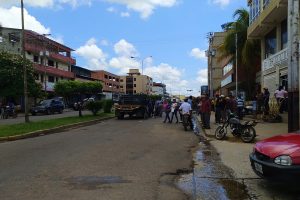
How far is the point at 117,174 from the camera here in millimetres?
9898

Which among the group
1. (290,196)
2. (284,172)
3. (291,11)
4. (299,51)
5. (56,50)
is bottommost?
(290,196)

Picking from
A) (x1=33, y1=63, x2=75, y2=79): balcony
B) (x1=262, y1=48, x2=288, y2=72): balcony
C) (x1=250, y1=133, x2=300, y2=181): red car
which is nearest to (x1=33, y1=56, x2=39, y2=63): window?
(x1=33, y1=63, x2=75, y2=79): balcony

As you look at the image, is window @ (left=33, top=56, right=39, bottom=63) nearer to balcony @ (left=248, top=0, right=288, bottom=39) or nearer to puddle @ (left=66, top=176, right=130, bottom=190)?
balcony @ (left=248, top=0, right=288, bottom=39)

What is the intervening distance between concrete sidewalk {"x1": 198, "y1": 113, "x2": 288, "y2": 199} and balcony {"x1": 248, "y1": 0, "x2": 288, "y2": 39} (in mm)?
7434

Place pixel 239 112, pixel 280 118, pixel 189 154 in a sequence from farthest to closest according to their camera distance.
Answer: pixel 239 112 → pixel 280 118 → pixel 189 154

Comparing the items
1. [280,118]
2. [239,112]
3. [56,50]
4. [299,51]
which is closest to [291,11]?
[299,51]

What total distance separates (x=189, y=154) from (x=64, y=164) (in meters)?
4.16

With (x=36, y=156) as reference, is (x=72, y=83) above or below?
above

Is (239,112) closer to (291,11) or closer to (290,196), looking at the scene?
(291,11)

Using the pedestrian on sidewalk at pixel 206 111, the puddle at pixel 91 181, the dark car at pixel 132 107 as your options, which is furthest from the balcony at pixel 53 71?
the puddle at pixel 91 181

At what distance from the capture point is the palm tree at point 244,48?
147 ft

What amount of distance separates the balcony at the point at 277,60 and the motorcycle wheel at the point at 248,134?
11.3 m

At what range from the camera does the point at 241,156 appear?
42.1 ft

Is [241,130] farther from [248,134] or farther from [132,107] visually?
[132,107]
